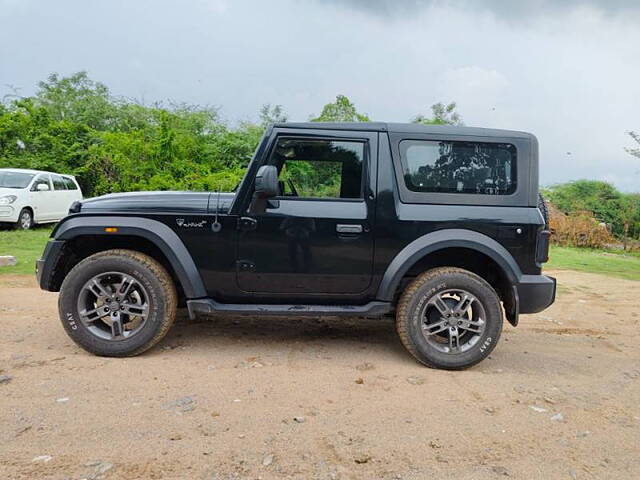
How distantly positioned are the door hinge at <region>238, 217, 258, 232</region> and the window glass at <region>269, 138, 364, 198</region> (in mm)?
346

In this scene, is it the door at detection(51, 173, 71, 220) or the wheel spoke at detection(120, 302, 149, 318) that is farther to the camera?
the door at detection(51, 173, 71, 220)

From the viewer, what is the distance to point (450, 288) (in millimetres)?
3658

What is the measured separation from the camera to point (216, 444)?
2469 mm

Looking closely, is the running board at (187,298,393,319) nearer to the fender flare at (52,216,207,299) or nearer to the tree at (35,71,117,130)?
the fender flare at (52,216,207,299)

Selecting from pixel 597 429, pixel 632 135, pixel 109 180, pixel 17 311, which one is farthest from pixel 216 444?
pixel 632 135

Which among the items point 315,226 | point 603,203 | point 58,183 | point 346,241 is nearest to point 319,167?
point 315,226

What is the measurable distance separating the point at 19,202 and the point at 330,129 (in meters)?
10.2

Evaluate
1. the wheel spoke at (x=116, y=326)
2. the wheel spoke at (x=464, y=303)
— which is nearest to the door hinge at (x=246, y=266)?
the wheel spoke at (x=116, y=326)

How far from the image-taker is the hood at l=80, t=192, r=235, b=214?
3.70 meters

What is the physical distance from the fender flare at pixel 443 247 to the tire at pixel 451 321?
18cm

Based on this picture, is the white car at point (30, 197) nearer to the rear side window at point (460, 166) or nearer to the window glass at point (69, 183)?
the window glass at point (69, 183)

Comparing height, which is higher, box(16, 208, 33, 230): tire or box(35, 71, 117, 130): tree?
box(35, 71, 117, 130): tree

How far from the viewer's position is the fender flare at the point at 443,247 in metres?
3.63

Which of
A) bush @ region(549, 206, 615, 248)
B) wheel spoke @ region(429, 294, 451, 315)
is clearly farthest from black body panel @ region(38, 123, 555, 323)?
bush @ region(549, 206, 615, 248)
